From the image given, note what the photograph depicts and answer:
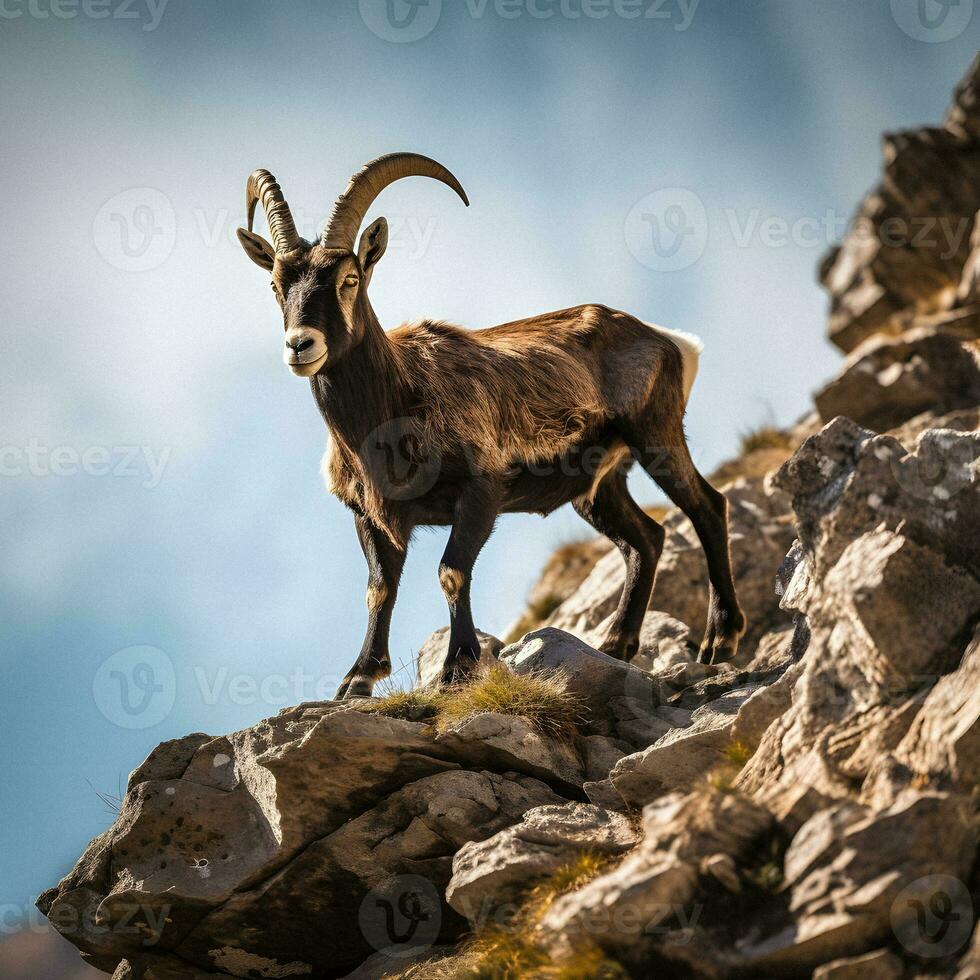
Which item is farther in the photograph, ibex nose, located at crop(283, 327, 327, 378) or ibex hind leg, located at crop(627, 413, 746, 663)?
ibex hind leg, located at crop(627, 413, 746, 663)

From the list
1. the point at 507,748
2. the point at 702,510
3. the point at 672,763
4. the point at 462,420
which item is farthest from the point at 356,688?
the point at 702,510

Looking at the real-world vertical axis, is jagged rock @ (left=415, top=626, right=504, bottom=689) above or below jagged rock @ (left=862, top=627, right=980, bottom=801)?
below

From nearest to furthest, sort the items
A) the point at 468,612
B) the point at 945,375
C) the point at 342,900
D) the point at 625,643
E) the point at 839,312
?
the point at 342,900 < the point at 468,612 < the point at 625,643 < the point at 945,375 < the point at 839,312

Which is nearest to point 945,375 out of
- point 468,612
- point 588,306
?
point 588,306

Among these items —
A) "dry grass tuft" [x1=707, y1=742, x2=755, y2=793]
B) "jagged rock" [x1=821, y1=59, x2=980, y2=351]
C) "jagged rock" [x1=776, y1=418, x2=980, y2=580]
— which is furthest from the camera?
"jagged rock" [x1=821, y1=59, x2=980, y2=351]

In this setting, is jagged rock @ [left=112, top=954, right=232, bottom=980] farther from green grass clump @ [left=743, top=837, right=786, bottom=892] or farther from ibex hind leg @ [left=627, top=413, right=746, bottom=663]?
ibex hind leg @ [left=627, top=413, right=746, bottom=663]

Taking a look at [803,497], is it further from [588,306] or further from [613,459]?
[588,306]

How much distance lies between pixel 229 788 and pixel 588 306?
5.25m

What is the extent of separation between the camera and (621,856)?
210 inches

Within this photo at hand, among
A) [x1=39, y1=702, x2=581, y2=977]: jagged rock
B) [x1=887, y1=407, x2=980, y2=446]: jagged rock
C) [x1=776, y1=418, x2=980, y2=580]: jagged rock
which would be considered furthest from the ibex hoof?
[x1=887, y1=407, x2=980, y2=446]: jagged rock

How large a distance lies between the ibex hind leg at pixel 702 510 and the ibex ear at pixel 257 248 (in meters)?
3.27

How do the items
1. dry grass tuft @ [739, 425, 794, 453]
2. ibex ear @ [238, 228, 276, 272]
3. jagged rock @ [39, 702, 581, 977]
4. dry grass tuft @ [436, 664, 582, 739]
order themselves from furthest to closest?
dry grass tuft @ [739, 425, 794, 453]
ibex ear @ [238, 228, 276, 272]
dry grass tuft @ [436, 664, 582, 739]
jagged rock @ [39, 702, 581, 977]

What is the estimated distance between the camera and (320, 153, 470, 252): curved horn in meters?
7.66

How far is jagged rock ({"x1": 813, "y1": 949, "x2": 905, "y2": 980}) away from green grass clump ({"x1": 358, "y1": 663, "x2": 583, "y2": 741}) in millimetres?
3063
